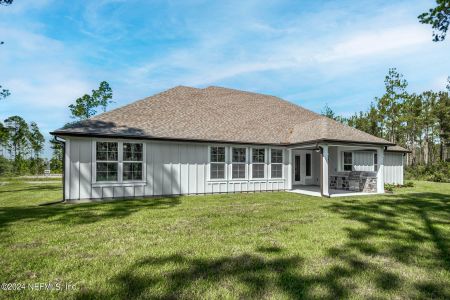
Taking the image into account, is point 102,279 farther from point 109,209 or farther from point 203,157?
point 203,157

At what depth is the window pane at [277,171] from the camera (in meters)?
14.8

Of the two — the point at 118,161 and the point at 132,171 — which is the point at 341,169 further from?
the point at 118,161

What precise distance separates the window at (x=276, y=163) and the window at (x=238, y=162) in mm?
1834

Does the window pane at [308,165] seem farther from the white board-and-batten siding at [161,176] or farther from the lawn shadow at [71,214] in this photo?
the lawn shadow at [71,214]

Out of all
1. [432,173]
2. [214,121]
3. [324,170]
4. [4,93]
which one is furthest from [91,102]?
[432,173]

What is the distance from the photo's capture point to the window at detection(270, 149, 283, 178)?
14.8 meters

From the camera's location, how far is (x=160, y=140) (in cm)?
1177

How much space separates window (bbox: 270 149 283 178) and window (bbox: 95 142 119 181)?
847 centimetres

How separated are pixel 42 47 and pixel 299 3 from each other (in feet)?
41.7

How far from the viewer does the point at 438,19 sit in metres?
9.95

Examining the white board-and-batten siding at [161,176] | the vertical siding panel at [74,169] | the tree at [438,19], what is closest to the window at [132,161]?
the white board-and-batten siding at [161,176]

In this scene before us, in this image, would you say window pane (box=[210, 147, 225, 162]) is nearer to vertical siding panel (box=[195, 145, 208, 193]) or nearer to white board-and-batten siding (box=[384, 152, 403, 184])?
vertical siding panel (box=[195, 145, 208, 193])

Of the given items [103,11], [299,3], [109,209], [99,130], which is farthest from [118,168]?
[299,3]

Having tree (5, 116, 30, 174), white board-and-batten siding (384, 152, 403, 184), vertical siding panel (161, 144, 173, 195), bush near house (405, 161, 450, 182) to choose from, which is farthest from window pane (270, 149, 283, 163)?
tree (5, 116, 30, 174)
